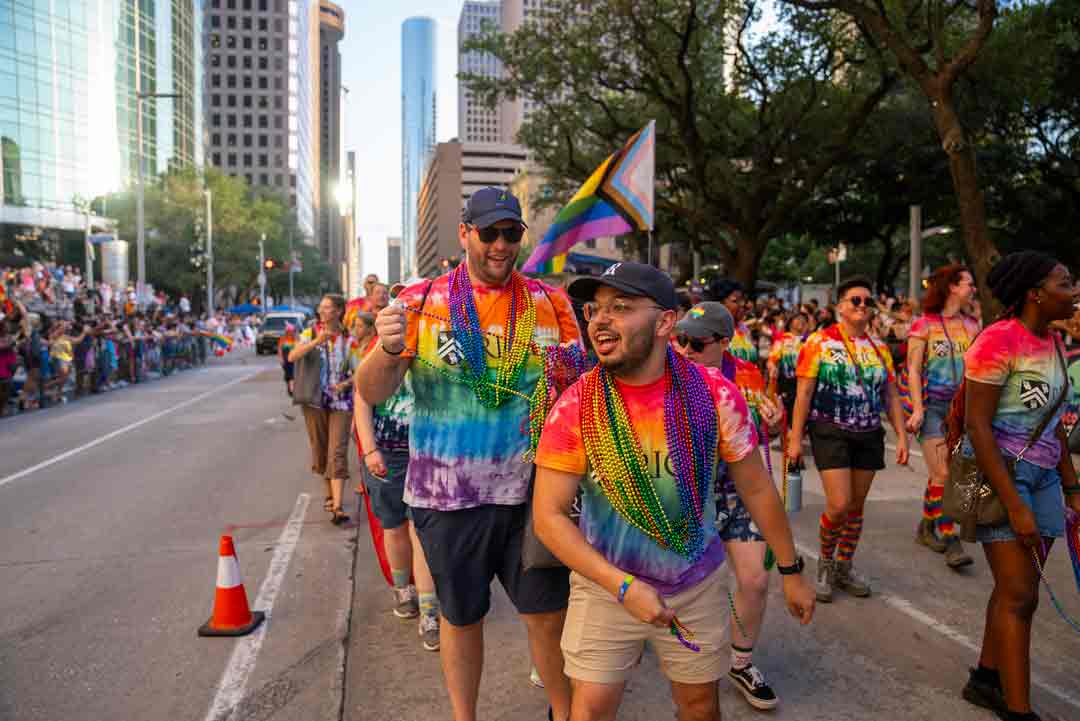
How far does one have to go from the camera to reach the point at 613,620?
99.0 inches

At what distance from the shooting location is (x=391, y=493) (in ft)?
16.3

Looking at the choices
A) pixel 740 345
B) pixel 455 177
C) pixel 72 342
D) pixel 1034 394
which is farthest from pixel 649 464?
pixel 455 177

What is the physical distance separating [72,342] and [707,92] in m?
17.7

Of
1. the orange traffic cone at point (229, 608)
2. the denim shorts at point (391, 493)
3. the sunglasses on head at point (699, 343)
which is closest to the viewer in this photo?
the sunglasses on head at point (699, 343)

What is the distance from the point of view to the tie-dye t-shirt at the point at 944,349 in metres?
6.13

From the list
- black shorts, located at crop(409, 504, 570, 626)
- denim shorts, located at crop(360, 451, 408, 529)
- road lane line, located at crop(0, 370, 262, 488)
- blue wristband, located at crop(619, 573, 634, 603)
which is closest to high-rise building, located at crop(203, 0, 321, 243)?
road lane line, located at crop(0, 370, 262, 488)

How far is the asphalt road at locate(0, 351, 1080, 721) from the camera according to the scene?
399cm

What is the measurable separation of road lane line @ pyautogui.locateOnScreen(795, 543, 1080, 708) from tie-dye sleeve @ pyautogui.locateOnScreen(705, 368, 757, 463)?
257cm

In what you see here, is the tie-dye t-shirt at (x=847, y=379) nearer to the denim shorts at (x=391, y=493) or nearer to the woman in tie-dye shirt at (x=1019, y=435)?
the woman in tie-dye shirt at (x=1019, y=435)

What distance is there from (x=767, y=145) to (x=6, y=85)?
158 feet

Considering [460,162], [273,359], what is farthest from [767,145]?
[460,162]

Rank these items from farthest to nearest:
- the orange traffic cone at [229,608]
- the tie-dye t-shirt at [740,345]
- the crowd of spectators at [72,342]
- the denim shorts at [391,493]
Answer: the crowd of spectators at [72,342], the tie-dye t-shirt at [740,345], the denim shorts at [391,493], the orange traffic cone at [229,608]

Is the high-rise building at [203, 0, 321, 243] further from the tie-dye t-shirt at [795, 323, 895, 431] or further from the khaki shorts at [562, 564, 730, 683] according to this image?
the khaki shorts at [562, 564, 730, 683]

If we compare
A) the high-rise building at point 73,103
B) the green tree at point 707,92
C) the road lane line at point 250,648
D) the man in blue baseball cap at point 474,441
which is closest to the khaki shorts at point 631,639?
the man in blue baseball cap at point 474,441
